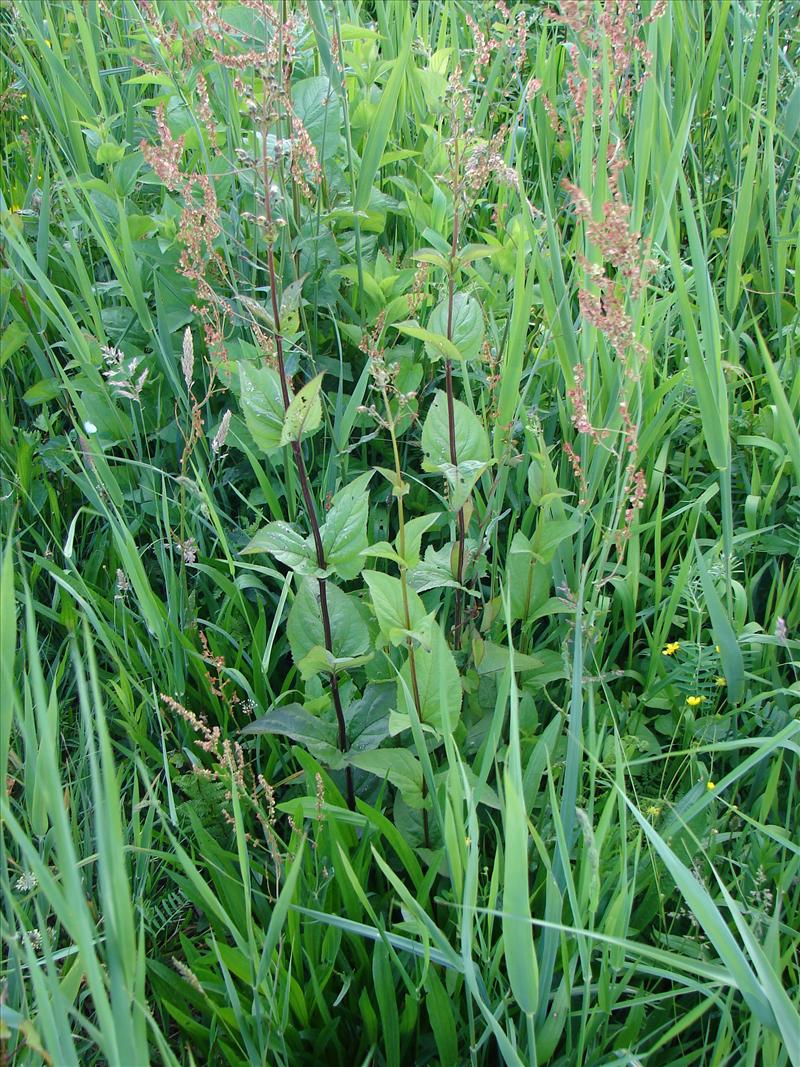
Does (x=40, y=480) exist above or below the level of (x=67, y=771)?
above

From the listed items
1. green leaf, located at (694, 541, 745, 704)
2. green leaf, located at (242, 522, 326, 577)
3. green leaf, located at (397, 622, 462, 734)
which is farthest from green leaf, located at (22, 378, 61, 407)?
green leaf, located at (694, 541, 745, 704)

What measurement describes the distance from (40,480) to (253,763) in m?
0.81

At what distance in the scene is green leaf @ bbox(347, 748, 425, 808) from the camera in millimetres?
1240

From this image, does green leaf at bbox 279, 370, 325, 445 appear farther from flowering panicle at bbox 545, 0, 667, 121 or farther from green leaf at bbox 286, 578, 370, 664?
flowering panicle at bbox 545, 0, 667, 121

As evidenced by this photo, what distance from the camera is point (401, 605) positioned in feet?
4.08

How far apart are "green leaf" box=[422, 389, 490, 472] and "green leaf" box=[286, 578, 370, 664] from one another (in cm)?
25

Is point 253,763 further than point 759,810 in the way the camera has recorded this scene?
Yes

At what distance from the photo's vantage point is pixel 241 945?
105 centimetres

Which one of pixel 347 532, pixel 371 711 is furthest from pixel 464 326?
pixel 371 711

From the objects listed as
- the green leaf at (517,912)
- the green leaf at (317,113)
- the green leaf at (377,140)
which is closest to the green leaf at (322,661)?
the green leaf at (517,912)

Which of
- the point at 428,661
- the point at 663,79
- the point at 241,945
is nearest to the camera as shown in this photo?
the point at 241,945

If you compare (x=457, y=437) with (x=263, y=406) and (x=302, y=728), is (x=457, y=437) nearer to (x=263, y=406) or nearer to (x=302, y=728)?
(x=263, y=406)

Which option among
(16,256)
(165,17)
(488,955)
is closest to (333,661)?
(488,955)

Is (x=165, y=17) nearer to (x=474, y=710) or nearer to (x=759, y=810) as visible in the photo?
(x=474, y=710)
